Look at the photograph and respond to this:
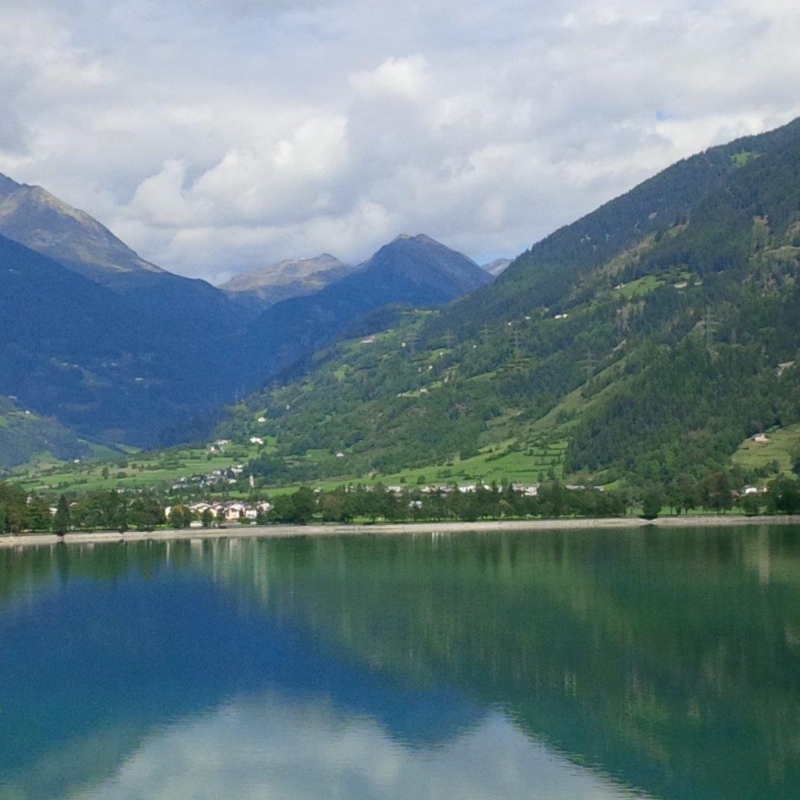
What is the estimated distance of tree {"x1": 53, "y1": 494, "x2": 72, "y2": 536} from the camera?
158000 mm

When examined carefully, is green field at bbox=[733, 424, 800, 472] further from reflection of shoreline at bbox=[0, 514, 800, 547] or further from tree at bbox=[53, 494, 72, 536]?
tree at bbox=[53, 494, 72, 536]

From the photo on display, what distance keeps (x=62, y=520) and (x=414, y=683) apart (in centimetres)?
10982

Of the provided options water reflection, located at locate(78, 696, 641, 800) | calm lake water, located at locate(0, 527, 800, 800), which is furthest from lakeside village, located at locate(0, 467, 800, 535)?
water reflection, located at locate(78, 696, 641, 800)

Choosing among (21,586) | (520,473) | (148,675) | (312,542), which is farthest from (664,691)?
(520,473)

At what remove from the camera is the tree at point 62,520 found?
518 ft

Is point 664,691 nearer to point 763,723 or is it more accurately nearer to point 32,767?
point 763,723

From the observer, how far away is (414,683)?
57.8 m

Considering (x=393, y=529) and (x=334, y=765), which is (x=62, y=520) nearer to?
(x=393, y=529)

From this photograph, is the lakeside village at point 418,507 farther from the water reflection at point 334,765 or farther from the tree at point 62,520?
the water reflection at point 334,765

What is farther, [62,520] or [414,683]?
[62,520]

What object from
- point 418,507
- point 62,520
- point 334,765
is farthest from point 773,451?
point 334,765

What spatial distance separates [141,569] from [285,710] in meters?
Result: 67.1

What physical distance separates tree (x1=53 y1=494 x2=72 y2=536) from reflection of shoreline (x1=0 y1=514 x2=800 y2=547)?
3.78 feet

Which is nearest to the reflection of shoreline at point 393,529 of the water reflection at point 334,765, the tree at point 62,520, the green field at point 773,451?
the tree at point 62,520
